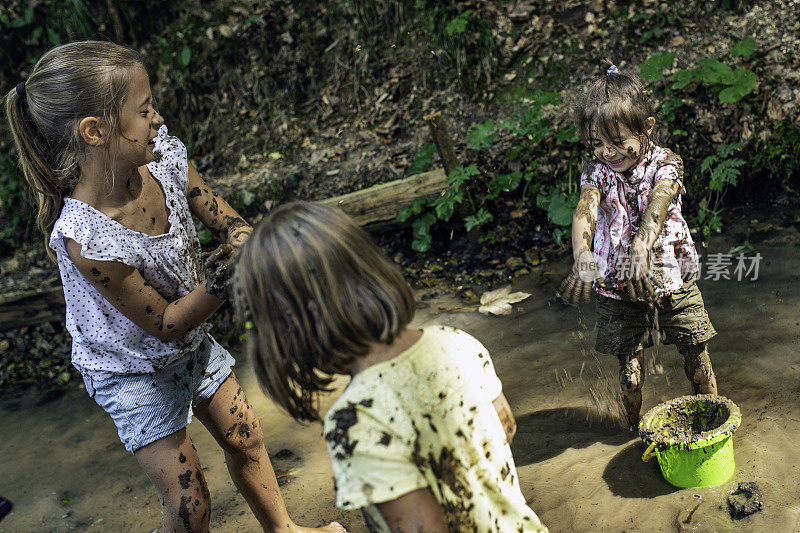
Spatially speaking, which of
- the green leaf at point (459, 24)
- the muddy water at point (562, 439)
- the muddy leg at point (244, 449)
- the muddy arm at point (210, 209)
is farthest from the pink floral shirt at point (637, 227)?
the green leaf at point (459, 24)

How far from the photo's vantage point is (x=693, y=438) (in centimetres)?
263

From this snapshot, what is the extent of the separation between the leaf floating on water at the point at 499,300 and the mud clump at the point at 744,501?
220 cm

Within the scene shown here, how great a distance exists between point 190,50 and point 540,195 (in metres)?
4.32

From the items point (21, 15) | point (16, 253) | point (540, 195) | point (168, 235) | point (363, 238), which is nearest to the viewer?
point (363, 238)

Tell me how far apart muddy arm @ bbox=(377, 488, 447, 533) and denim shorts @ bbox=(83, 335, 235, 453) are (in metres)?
1.25

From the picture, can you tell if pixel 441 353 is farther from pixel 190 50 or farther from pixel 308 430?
pixel 190 50

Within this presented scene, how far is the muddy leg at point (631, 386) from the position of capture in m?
3.11

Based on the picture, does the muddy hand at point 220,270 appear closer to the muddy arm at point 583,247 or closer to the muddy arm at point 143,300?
the muddy arm at point 143,300

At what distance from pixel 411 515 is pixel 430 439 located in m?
0.18

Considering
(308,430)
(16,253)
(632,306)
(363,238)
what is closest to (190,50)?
(16,253)

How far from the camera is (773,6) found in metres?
5.58

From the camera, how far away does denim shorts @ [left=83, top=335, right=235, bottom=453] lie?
2457mm

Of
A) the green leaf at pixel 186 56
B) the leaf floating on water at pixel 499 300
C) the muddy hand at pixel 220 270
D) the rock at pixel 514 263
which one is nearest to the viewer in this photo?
the muddy hand at pixel 220 270

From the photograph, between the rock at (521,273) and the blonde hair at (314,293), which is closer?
the blonde hair at (314,293)
